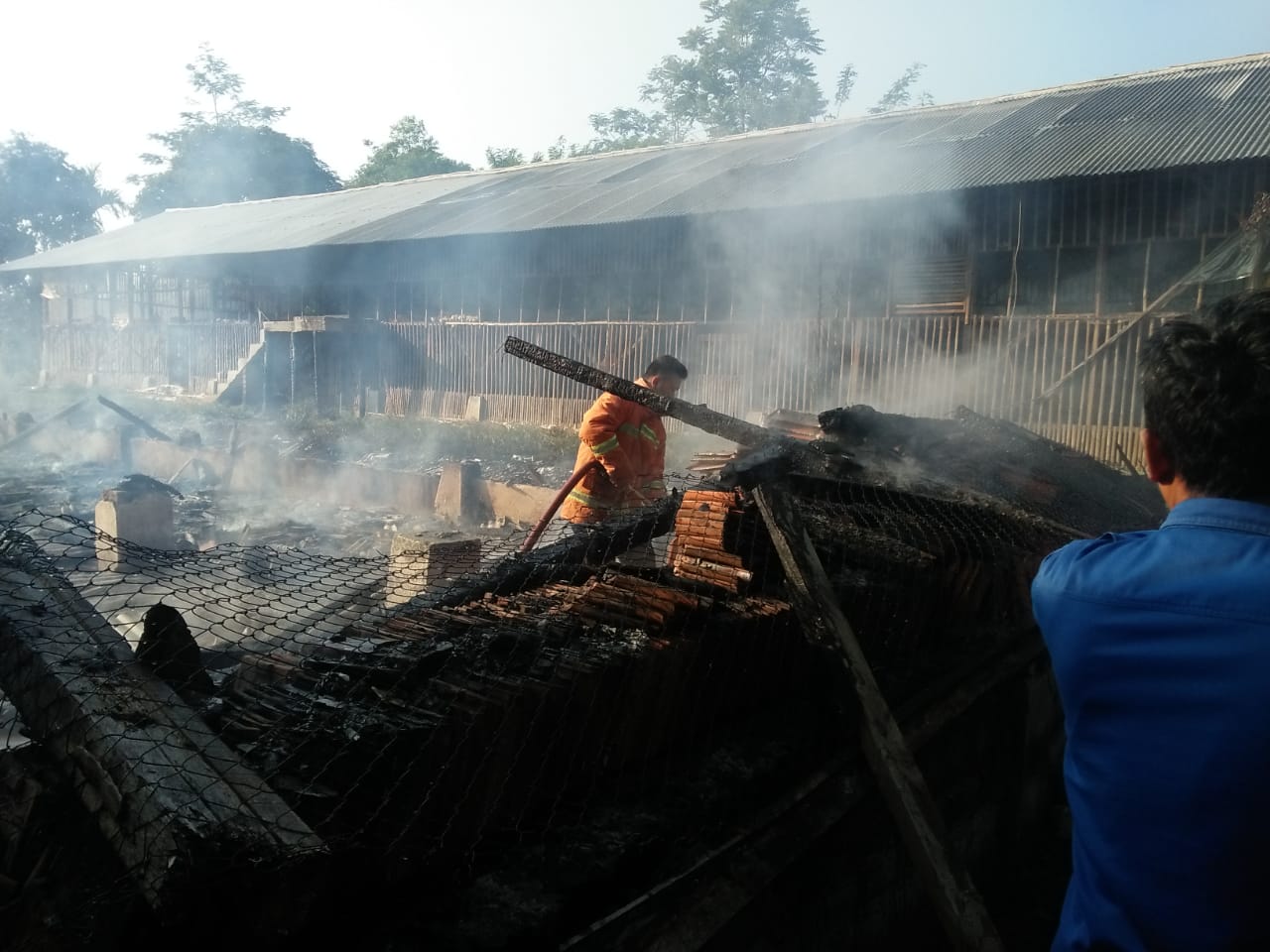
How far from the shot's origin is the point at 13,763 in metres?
1.86

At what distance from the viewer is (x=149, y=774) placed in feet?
5.61

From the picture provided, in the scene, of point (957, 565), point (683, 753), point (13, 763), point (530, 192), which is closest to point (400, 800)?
point (13, 763)

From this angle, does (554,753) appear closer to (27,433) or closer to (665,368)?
(665,368)

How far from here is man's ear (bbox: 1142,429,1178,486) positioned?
4.67 ft

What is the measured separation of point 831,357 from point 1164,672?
11.6 meters

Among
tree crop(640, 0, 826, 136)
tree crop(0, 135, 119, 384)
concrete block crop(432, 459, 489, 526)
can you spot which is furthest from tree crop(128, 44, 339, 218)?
concrete block crop(432, 459, 489, 526)

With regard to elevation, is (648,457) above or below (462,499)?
above

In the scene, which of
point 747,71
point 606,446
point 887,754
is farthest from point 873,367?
point 747,71

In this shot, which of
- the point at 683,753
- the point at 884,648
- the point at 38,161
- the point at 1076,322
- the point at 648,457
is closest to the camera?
the point at 683,753

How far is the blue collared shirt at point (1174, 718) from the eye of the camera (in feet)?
3.97

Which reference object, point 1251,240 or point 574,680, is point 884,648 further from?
point 1251,240

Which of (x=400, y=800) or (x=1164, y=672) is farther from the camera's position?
A: (x=400, y=800)

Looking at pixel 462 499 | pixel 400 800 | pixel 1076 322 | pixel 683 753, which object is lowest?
pixel 462 499

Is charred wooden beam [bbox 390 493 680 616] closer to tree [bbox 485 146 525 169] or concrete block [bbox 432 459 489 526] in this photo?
concrete block [bbox 432 459 489 526]
